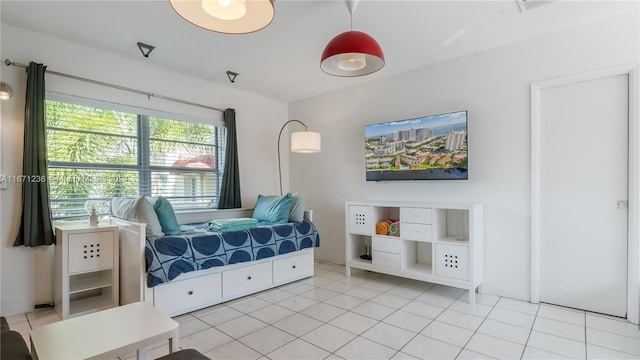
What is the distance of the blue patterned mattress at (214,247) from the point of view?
2602 mm

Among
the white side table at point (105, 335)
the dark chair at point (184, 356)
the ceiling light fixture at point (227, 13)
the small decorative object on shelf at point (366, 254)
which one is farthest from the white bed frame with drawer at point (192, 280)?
the ceiling light fixture at point (227, 13)

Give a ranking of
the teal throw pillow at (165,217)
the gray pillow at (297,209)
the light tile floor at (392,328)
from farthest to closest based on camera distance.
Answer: the gray pillow at (297,209), the teal throw pillow at (165,217), the light tile floor at (392,328)

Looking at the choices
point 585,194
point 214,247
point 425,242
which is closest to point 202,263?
point 214,247

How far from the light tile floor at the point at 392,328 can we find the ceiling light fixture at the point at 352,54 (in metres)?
1.93

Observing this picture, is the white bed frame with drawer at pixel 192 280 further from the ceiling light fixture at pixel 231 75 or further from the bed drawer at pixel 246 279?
the ceiling light fixture at pixel 231 75

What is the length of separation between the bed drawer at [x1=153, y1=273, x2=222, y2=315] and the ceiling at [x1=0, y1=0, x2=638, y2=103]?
2212 millimetres

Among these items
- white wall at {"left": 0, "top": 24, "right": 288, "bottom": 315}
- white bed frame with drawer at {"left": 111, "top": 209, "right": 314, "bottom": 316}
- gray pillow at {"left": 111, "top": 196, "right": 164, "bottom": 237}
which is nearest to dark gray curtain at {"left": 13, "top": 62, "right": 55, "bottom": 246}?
white wall at {"left": 0, "top": 24, "right": 288, "bottom": 315}

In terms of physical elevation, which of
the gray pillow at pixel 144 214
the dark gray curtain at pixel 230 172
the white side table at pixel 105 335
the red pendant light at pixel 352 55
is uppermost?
the red pendant light at pixel 352 55

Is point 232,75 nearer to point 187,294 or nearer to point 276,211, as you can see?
point 276,211

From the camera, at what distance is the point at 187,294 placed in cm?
283

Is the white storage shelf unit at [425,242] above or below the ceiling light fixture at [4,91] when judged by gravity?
below

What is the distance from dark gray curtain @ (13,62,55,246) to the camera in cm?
273

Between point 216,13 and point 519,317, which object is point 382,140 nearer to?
point 519,317

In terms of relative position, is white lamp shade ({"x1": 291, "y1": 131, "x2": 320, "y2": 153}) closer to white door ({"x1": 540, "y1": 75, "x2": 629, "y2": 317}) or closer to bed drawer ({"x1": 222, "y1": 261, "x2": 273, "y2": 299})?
bed drawer ({"x1": 222, "y1": 261, "x2": 273, "y2": 299})
